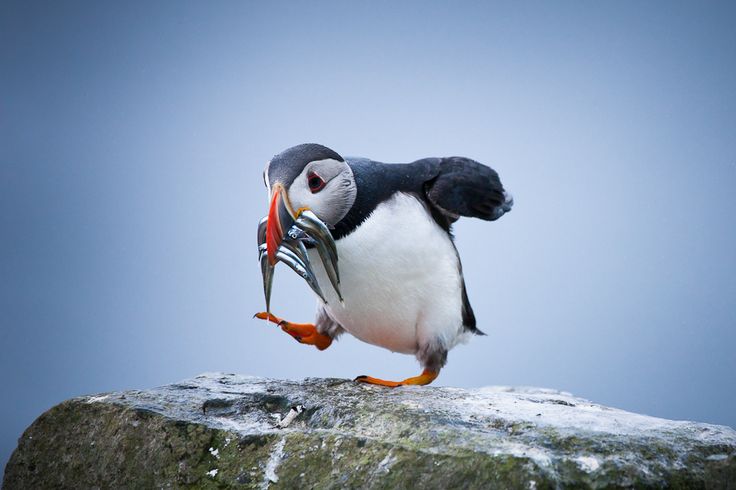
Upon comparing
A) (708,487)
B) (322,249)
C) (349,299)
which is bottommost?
(708,487)

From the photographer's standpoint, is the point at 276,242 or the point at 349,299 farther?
the point at 349,299

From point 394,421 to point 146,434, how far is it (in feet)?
2.65

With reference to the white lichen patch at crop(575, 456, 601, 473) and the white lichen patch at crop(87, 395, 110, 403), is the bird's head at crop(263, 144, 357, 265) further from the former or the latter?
the white lichen patch at crop(575, 456, 601, 473)

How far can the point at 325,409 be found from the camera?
2.77 metres

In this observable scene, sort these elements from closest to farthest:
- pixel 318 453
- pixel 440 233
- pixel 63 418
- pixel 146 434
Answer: pixel 318 453, pixel 146 434, pixel 63 418, pixel 440 233

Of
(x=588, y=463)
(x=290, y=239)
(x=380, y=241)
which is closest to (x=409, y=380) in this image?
(x=380, y=241)

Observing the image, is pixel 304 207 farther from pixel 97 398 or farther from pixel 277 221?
pixel 97 398

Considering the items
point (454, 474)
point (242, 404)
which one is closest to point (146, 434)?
point (242, 404)

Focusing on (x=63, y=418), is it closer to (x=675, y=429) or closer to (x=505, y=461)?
(x=505, y=461)

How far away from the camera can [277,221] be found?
9.29 feet

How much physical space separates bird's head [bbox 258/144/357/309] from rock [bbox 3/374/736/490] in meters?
0.44

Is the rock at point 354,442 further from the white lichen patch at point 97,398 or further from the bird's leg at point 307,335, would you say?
the bird's leg at point 307,335

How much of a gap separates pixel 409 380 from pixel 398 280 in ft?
1.28

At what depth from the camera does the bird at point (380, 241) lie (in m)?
2.90
